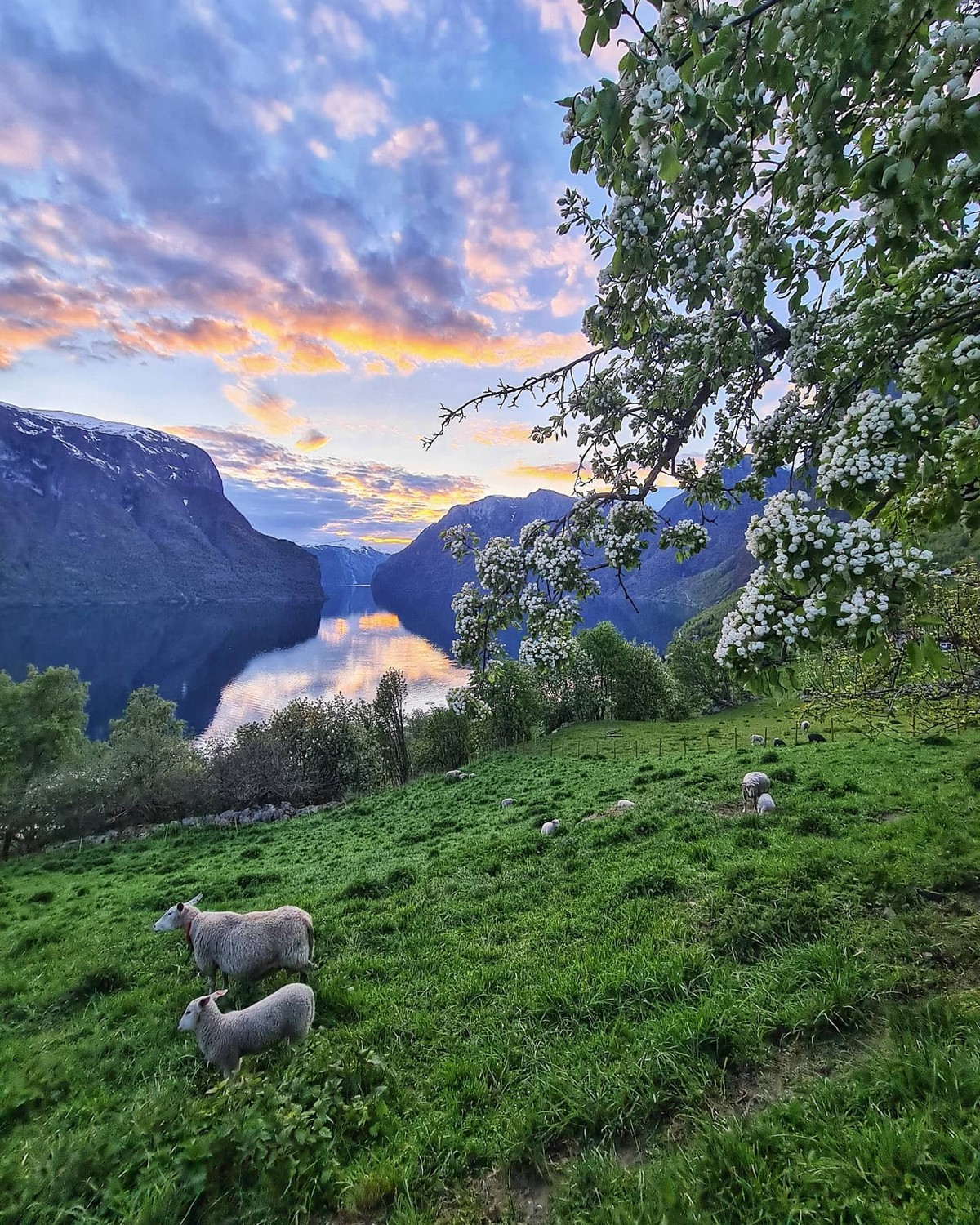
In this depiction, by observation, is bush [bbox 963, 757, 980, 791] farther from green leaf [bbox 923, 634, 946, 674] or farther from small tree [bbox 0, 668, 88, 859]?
small tree [bbox 0, 668, 88, 859]

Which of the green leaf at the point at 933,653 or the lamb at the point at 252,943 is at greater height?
the green leaf at the point at 933,653

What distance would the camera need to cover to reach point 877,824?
8.98 metres

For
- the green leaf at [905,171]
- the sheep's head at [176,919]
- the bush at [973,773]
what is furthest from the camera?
the bush at [973,773]

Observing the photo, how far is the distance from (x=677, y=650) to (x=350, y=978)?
191ft

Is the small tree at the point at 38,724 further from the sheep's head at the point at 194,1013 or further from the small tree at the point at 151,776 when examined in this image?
the sheep's head at the point at 194,1013

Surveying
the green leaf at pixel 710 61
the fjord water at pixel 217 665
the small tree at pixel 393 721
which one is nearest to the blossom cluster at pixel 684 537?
the green leaf at pixel 710 61

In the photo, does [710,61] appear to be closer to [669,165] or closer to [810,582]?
[669,165]

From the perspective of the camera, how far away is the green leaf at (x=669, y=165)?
2262 millimetres

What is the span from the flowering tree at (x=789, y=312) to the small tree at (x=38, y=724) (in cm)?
4243

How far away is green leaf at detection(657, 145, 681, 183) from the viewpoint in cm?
226

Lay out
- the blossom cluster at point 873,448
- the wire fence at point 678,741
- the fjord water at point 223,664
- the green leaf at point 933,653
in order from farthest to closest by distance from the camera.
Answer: the fjord water at point 223,664 < the wire fence at point 678,741 < the blossom cluster at point 873,448 < the green leaf at point 933,653

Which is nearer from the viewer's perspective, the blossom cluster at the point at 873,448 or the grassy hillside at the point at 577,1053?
the grassy hillside at the point at 577,1053

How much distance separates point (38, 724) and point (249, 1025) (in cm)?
4159

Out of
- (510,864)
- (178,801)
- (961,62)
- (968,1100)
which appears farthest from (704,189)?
(178,801)
